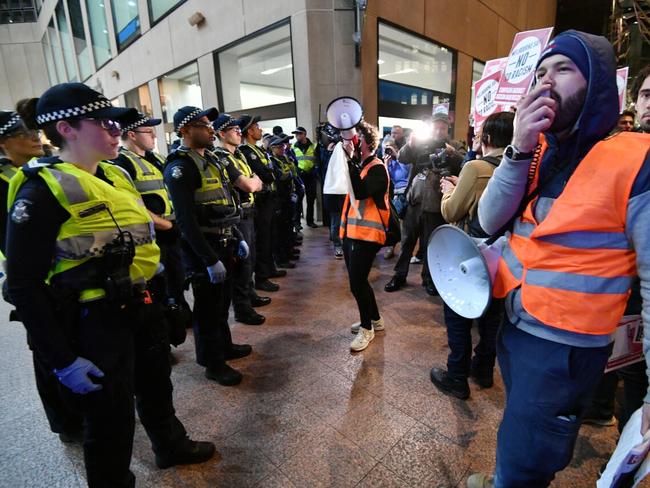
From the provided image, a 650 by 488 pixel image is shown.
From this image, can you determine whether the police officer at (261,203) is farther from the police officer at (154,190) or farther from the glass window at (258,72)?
the glass window at (258,72)

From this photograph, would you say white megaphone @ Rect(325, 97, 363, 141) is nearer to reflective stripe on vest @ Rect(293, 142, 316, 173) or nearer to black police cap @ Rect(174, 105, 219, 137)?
black police cap @ Rect(174, 105, 219, 137)

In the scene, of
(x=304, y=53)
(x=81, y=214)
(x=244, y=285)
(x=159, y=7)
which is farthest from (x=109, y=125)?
(x=159, y=7)

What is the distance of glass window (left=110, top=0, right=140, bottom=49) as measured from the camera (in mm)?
10930

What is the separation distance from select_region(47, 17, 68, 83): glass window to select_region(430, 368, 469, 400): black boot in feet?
81.6

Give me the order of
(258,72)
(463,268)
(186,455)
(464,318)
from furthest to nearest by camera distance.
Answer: (258,72) → (464,318) → (186,455) → (463,268)

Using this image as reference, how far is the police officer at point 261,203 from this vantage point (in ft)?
14.4

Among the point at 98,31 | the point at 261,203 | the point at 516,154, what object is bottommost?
the point at 261,203

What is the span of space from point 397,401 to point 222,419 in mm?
1173

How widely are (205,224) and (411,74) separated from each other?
7557mm

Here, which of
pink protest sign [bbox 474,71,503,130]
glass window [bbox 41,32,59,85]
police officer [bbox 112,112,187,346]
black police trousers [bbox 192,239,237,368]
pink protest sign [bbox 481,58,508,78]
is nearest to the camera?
black police trousers [bbox 192,239,237,368]

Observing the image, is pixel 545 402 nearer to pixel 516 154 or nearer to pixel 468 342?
pixel 516 154

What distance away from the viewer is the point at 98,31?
1430 cm

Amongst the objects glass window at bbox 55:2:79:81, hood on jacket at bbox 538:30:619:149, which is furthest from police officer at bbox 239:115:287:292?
glass window at bbox 55:2:79:81

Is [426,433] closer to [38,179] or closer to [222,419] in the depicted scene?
[222,419]
